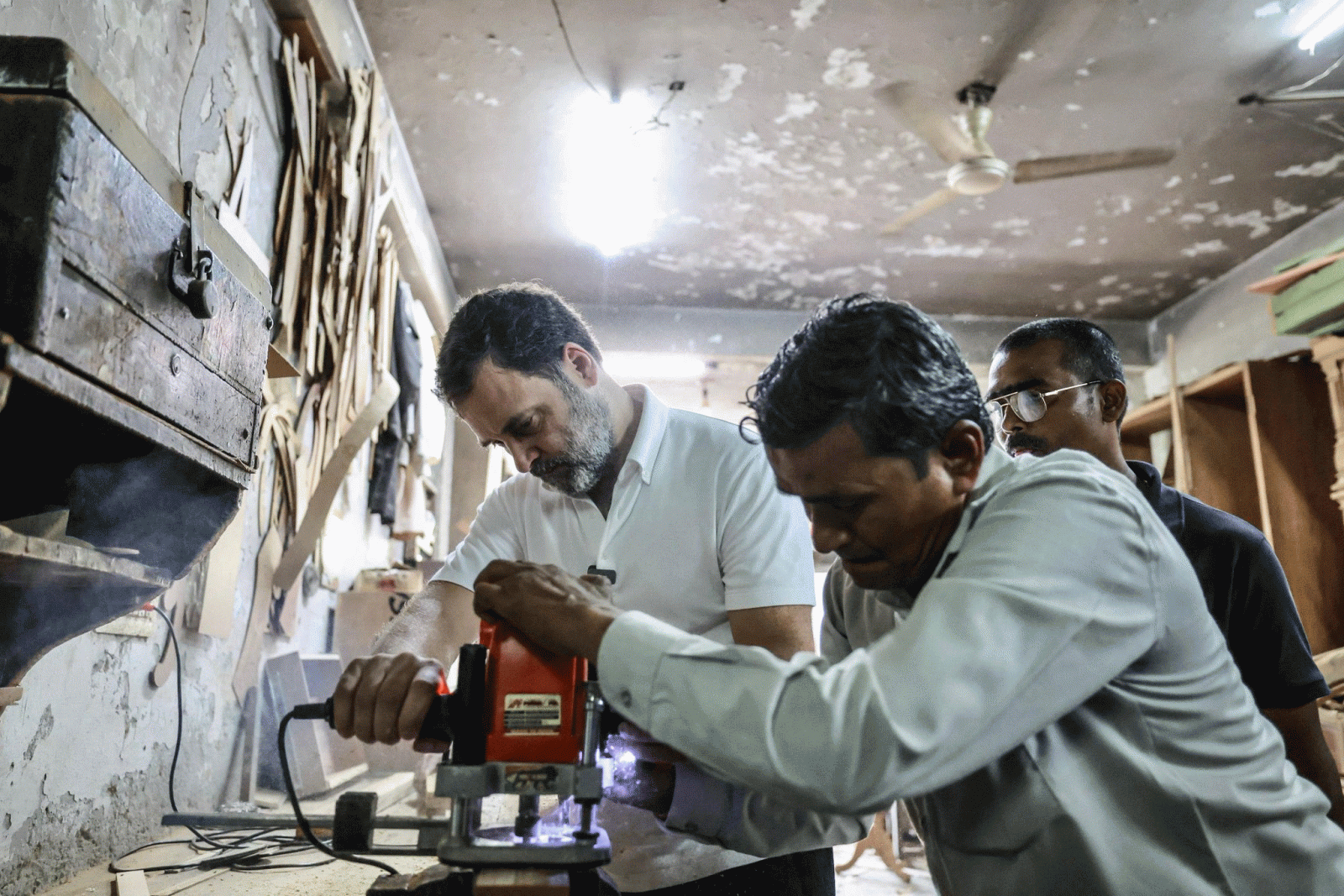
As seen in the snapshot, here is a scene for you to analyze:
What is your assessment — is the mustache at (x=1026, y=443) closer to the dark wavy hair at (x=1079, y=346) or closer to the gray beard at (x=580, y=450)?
the dark wavy hair at (x=1079, y=346)

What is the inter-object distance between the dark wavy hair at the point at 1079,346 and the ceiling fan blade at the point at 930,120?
1.92 meters

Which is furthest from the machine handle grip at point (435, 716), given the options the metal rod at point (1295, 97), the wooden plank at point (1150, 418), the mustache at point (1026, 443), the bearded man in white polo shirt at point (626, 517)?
the wooden plank at point (1150, 418)

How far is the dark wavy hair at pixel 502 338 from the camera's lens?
1.64m

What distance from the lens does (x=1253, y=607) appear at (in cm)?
170

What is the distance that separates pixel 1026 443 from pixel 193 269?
1685mm

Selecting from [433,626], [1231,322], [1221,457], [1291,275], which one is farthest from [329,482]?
[1231,322]

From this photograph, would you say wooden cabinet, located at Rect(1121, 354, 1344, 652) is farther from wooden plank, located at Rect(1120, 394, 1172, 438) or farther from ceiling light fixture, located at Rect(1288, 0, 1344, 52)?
ceiling light fixture, located at Rect(1288, 0, 1344, 52)

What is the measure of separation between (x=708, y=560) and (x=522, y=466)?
40 centimetres

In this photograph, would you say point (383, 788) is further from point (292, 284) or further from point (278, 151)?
point (278, 151)

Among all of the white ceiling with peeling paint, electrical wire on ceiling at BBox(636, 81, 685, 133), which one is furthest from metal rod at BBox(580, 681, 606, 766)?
electrical wire on ceiling at BBox(636, 81, 685, 133)

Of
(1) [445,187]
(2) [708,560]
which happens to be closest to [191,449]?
(2) [708,560]

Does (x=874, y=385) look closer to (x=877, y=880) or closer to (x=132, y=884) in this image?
(x=132, y=884)

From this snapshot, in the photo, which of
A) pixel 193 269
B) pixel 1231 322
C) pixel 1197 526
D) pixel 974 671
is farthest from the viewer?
pixel 1231 322

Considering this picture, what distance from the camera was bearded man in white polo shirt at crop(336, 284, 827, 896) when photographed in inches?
56.3
